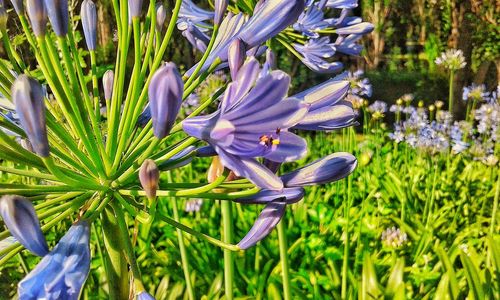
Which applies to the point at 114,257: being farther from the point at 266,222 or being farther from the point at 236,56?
the point at 236,56

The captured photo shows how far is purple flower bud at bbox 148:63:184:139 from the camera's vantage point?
2.66 ft

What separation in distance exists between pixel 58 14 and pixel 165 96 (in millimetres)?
290

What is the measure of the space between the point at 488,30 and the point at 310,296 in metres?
8.98

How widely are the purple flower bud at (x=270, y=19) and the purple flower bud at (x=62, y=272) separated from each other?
1.45ft

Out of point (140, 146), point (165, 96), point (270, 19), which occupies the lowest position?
point (140, 146)

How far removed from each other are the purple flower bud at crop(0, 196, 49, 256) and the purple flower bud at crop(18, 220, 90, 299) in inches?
1.7

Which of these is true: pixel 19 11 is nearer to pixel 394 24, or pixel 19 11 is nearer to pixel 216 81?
pixel 216 81

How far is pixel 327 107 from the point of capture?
1.00m

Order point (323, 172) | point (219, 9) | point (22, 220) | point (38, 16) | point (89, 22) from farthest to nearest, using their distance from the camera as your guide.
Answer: point (89, 22)
point (219, 9)
point (323, 172)
point (38, 16)
point (22, 220)

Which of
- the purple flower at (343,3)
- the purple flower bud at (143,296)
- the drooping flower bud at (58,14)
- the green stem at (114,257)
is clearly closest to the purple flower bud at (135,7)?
the drooping flower bud at (58,14)

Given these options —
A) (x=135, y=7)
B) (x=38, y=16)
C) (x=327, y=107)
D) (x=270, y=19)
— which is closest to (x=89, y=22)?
(x=135, y=7)

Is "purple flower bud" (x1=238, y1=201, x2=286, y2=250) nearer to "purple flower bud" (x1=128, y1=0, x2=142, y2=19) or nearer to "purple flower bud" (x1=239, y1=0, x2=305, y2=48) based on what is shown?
"purple flower bud" (x1=239, y1=0, x2=305, y2=48)

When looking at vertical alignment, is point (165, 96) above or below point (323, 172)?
above

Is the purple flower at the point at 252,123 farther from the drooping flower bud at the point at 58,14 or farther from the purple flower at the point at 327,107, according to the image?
the drooping flower bud at the point at 58,14
